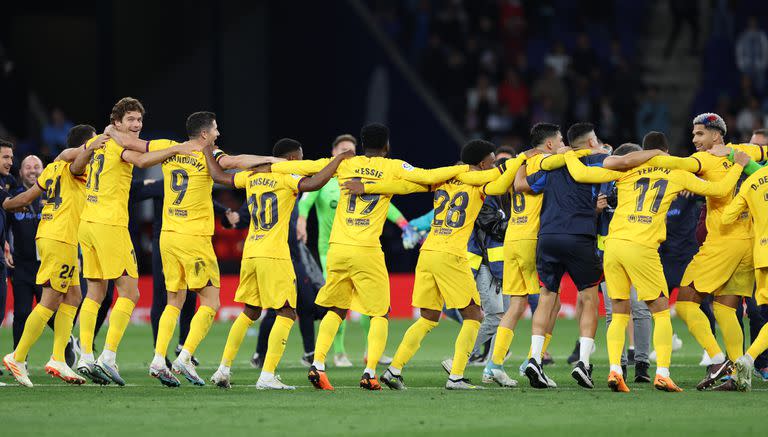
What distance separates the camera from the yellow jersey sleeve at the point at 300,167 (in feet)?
39.5

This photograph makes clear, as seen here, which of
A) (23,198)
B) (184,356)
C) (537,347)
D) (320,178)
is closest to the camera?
(320,178)

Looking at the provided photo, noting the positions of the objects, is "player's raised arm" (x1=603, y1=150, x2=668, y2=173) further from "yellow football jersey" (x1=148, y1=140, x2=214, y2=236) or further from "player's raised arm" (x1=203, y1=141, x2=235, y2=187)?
"yellow football jersey" (x1=148, y1=140, x2=214, y2=236)

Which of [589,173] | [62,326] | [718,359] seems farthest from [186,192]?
[718,359]

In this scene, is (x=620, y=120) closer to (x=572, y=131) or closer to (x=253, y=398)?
(x=572, y=131)

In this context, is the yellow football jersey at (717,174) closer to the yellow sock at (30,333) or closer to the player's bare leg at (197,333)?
the player's bare leg at (197,333)

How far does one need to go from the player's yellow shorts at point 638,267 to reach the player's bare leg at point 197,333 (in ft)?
12.2

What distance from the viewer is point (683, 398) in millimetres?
11242

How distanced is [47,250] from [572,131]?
5180mm

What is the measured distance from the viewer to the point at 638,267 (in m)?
11.8

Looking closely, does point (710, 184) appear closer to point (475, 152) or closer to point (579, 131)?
point (579, 131)

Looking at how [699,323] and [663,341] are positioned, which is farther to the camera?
[699,323]

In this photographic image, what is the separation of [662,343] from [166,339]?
456 cm

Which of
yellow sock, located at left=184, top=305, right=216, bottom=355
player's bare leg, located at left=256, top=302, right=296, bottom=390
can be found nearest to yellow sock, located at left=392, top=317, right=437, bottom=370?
player's bare leg, located at left=256, top=302, right=296, bottom=390

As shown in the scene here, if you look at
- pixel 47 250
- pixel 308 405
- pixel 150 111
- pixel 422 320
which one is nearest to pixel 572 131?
pixel 422 320
